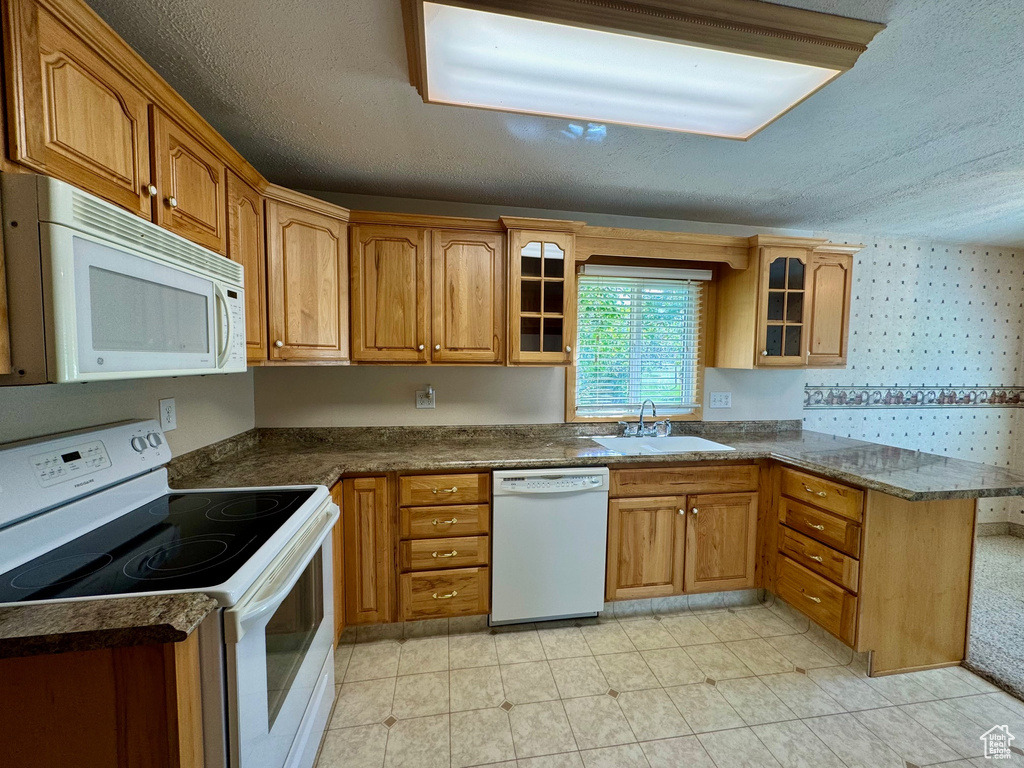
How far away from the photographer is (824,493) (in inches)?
79.1

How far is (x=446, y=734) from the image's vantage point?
5.08 ft

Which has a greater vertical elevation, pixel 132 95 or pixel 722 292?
pixel 132 95

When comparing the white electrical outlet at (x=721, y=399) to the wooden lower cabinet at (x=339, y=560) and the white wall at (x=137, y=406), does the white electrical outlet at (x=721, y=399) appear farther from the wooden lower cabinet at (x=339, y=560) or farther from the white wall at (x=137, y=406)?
the white wall at (x=137, y=406)

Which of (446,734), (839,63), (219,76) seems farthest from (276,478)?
(839,63)

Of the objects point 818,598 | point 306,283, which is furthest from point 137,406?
point 818,598

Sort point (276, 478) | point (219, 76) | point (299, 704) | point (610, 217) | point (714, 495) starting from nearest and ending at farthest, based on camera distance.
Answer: point (299, 704) → point (219, 76) → point (276, 478) → point (714, 495) → point (610, 217)

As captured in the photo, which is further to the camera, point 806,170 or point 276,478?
point 806,170

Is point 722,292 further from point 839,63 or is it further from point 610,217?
point 839,63

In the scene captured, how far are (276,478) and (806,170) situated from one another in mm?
2821

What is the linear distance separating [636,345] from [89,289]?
260 cm

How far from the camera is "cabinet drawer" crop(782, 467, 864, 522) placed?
1863 mm

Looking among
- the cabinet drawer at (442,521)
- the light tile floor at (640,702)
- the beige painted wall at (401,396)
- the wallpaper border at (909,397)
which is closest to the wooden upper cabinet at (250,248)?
the beige painted wall at (401,396)

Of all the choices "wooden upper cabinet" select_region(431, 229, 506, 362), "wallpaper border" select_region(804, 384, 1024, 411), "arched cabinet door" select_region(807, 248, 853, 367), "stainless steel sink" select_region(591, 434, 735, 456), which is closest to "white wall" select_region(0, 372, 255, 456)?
"wooden upper cabinet" select_region(431, 229, 506, 362)

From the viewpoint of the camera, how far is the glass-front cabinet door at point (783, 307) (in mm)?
2502
